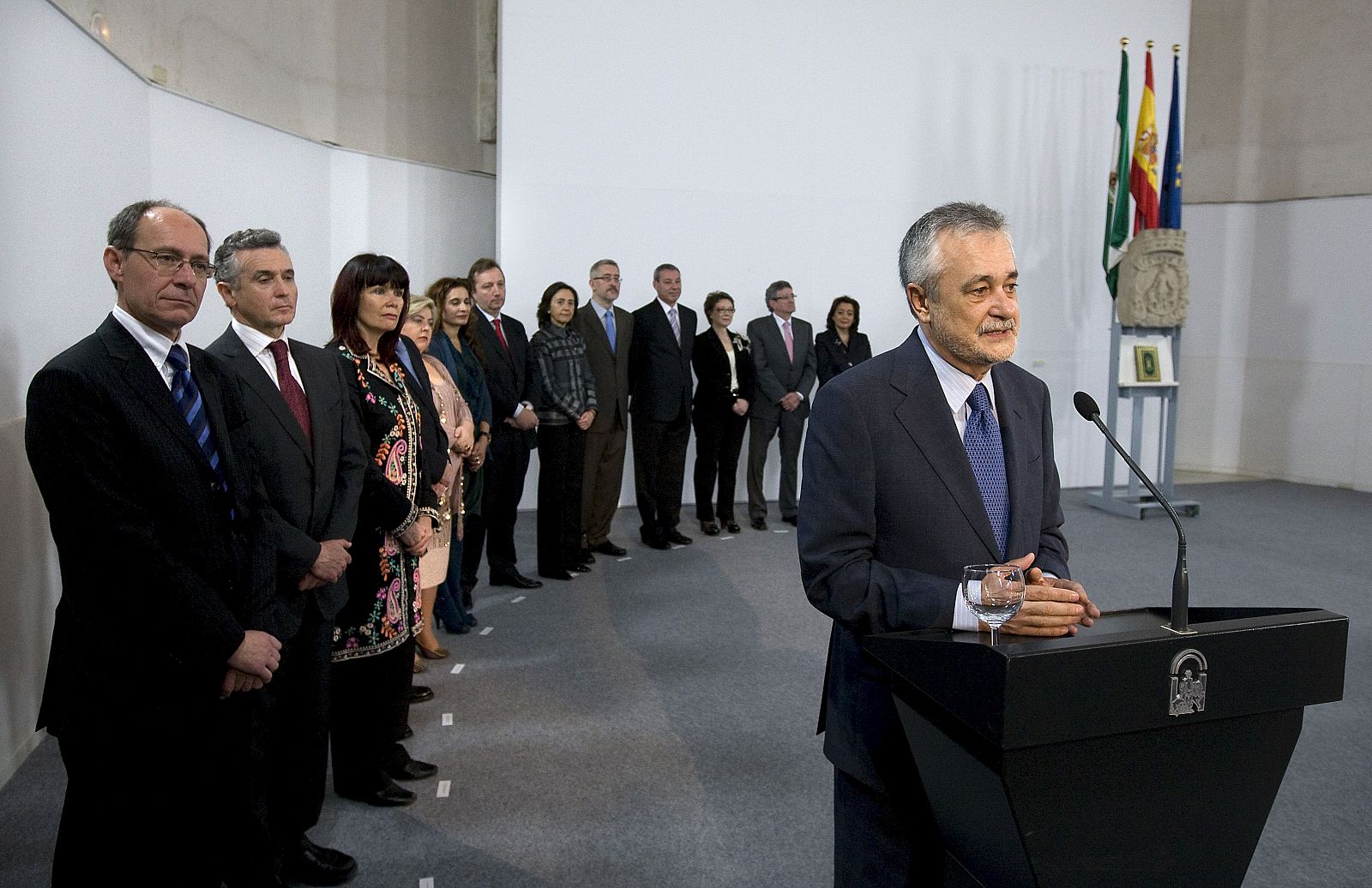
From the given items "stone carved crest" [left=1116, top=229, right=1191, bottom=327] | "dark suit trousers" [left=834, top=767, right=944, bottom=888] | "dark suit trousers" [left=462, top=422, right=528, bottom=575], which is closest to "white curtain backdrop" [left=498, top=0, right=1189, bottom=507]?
"stone carved crest" [left=1116, top=229, right=1191, bottom=327]

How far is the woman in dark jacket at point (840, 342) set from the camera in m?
7.18

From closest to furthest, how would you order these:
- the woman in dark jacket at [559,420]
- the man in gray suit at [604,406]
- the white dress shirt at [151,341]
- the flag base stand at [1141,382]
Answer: the white dress shirt at [151,341] → the woman in dark jacket at [559,420] → the man in gray suit at [604,406] → the flag base stand at [1141,382]

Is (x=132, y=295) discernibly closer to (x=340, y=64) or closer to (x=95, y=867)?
(x=95, y=867)

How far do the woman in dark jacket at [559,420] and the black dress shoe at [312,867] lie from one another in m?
2.96

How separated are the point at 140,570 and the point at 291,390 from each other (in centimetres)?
66

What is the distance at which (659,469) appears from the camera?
6336 mm

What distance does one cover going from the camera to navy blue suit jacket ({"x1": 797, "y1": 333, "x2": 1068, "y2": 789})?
5.07ft

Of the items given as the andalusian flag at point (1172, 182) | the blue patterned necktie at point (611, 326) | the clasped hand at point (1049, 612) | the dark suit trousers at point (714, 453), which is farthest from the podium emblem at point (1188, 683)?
the andalusian flag at point (1172, 182)

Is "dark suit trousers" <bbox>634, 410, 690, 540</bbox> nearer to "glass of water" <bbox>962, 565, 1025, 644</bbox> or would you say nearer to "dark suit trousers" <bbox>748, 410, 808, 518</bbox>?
"dark suit trousers" <bbox>748, 410, 808, 518</bbox>

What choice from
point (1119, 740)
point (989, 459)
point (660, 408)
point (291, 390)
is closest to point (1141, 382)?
point (660, 408)

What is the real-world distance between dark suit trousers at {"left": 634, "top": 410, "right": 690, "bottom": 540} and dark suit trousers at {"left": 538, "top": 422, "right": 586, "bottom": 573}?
81 cm

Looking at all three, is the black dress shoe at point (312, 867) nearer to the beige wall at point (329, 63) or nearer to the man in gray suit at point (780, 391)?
the beige wall at point (329, 63)

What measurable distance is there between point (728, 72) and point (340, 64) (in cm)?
270

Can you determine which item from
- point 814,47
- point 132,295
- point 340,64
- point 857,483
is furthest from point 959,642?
point 814,47
